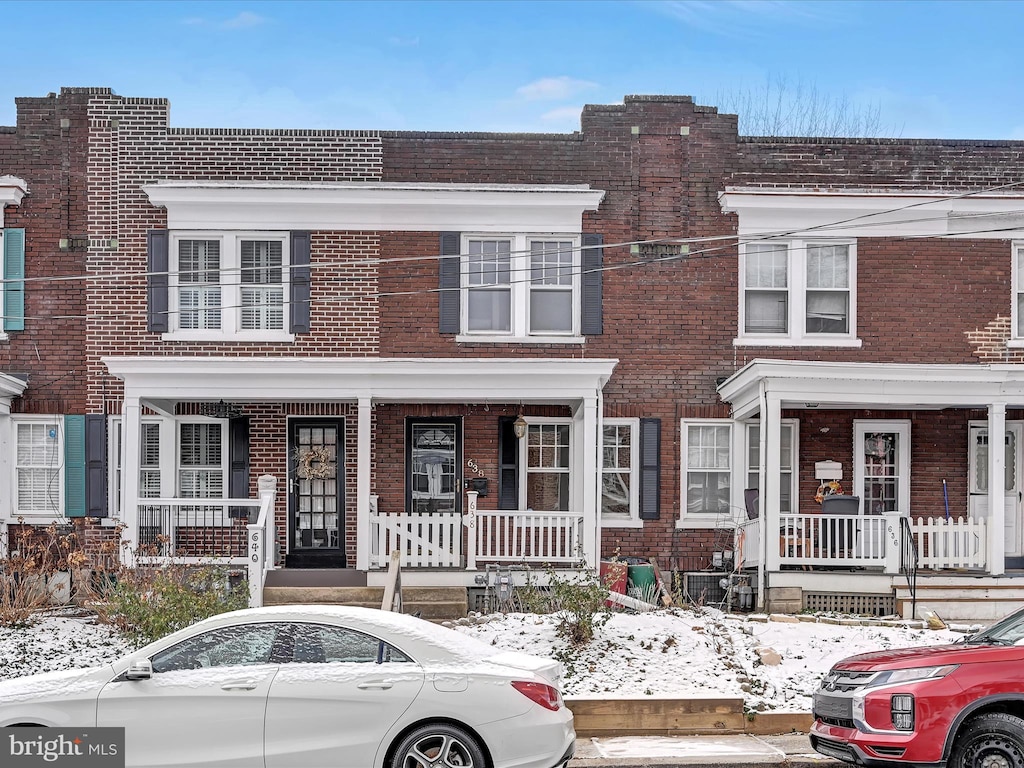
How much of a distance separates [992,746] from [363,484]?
10.0 m

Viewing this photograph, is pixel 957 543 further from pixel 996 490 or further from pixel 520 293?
pixel 520 293

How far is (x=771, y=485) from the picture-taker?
54.9 feet

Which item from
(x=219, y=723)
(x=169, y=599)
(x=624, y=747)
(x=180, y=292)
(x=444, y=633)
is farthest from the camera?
(x=180, y=292)

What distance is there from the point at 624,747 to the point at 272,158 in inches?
440

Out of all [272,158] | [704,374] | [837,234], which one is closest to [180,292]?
[272,158]

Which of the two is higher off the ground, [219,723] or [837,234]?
[837,234]

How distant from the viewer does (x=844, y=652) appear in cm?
1356

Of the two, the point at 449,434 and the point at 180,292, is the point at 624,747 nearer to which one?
the point at 449,434

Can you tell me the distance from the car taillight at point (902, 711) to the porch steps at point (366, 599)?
8.16 meters

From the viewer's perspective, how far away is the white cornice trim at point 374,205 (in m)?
18.0

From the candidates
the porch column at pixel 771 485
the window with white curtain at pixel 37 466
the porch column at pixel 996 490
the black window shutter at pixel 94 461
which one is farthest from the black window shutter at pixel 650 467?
the window with white curtain at pixel 37 466

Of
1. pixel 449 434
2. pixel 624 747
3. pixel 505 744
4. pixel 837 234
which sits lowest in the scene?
pixel 624 747

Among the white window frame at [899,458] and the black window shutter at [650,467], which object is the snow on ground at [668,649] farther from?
the white window frame at [899,458]

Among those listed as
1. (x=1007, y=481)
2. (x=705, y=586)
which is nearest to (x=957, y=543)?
(x=1007, y=481)
